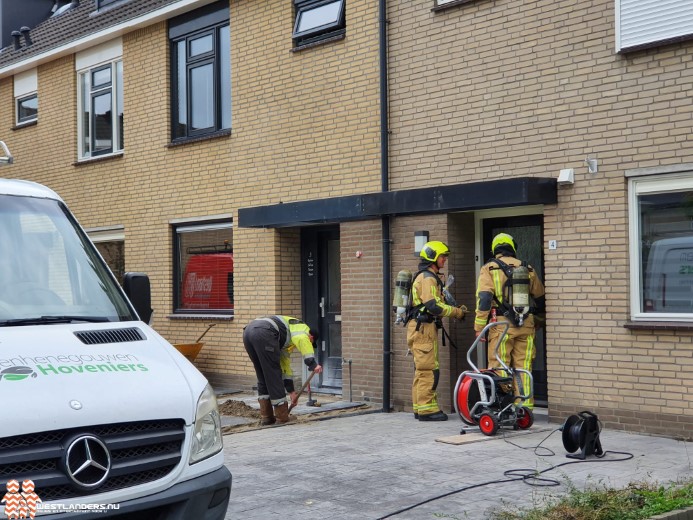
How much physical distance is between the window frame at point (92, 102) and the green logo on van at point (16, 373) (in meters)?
12.1

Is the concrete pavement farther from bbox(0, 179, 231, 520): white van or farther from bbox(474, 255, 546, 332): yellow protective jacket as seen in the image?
bbox(0, 179, 231, 520): white van

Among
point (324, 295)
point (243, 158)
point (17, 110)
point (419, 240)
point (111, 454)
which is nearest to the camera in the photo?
point (111, 454)

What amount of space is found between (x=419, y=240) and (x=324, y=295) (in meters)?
2.65

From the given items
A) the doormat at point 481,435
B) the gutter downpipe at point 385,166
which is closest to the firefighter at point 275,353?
the gutter downpipe at point 385,166

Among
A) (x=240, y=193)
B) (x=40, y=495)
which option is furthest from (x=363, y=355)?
(x=40, y=495)

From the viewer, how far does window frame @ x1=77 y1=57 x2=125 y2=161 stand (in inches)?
637

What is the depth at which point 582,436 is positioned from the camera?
7.83 m

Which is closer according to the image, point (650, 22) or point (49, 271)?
point (49, 271)

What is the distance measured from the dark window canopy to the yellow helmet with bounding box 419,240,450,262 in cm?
40

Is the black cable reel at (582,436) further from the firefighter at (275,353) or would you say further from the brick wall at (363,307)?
the brick wall at (363,307)

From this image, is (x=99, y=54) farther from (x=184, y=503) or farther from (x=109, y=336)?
(x=184, y=503)

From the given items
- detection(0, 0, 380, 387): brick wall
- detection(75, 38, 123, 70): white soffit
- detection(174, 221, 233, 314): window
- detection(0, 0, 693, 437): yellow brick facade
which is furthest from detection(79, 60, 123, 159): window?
detection(174, 221, 233, 314): window

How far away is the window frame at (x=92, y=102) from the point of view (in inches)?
637

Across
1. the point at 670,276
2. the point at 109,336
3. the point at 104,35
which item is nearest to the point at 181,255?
the point at 104,35
